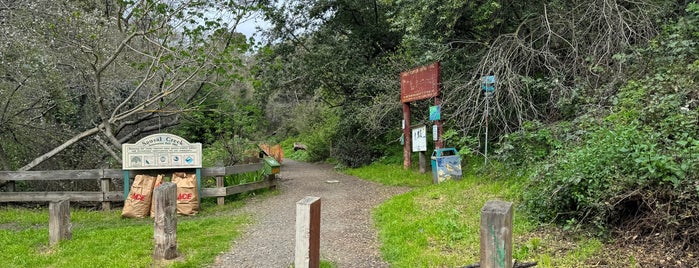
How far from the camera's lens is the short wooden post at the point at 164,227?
17.2ft

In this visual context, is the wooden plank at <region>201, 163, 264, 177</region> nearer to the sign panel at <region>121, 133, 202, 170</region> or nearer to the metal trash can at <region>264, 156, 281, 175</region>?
the sign panel at <region>121, 133, 202, 170</region>

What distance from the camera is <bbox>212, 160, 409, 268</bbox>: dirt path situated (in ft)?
17.6

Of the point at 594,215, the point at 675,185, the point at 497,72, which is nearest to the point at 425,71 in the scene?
the point at 497,72

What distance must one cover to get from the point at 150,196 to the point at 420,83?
275 inches

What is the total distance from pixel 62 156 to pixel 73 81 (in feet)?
6.49

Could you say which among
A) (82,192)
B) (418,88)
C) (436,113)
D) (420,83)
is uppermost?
(420,83)

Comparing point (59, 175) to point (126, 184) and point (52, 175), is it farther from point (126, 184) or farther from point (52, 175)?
point (126, 184)

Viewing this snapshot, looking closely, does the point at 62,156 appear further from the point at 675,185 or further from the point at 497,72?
the point at 675,185

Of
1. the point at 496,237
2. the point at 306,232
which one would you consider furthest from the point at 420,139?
the point at 496,237

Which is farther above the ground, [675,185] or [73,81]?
[73,81]

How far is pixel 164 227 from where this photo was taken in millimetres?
5230

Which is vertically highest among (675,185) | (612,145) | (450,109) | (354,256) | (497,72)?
(497,72)

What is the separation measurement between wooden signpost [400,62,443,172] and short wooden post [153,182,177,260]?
23.3 ft

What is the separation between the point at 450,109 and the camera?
36.4 ft
